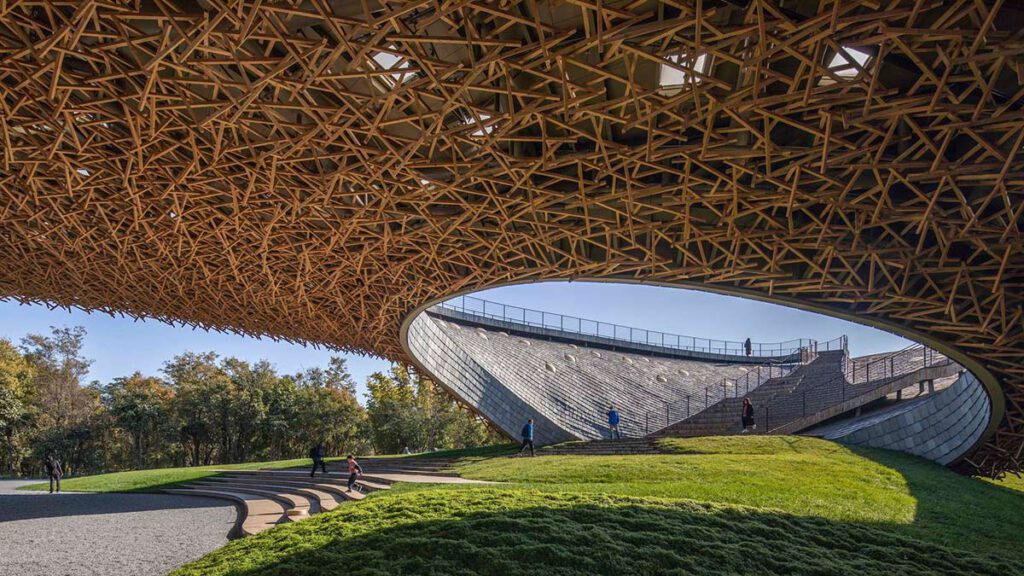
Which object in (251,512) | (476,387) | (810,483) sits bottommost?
(251,512)

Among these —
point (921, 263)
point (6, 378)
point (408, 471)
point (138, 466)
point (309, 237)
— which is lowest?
point (138, 466)

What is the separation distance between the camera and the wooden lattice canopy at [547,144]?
784 centimetres

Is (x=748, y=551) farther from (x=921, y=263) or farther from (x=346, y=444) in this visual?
(x=346, y=444)

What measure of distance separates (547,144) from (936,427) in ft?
55.4

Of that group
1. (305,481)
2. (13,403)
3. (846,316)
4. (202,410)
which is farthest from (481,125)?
(13,403)

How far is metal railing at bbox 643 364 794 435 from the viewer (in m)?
30.4

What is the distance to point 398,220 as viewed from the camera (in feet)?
Answer: 44.2

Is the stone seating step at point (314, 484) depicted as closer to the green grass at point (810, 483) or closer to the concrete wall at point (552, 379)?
the green grass at point (810, 483)

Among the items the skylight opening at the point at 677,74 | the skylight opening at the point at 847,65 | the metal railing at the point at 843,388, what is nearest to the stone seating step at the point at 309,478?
the skylight opening at the point at 677,74

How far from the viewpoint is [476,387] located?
2630 centimetres

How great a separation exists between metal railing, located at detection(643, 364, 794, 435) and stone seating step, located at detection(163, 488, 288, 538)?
729 inches

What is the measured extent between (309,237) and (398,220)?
301 centimetres

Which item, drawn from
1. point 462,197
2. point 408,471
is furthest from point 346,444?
point 462,197

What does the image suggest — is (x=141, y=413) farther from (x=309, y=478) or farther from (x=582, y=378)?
(x=582, y=378)
